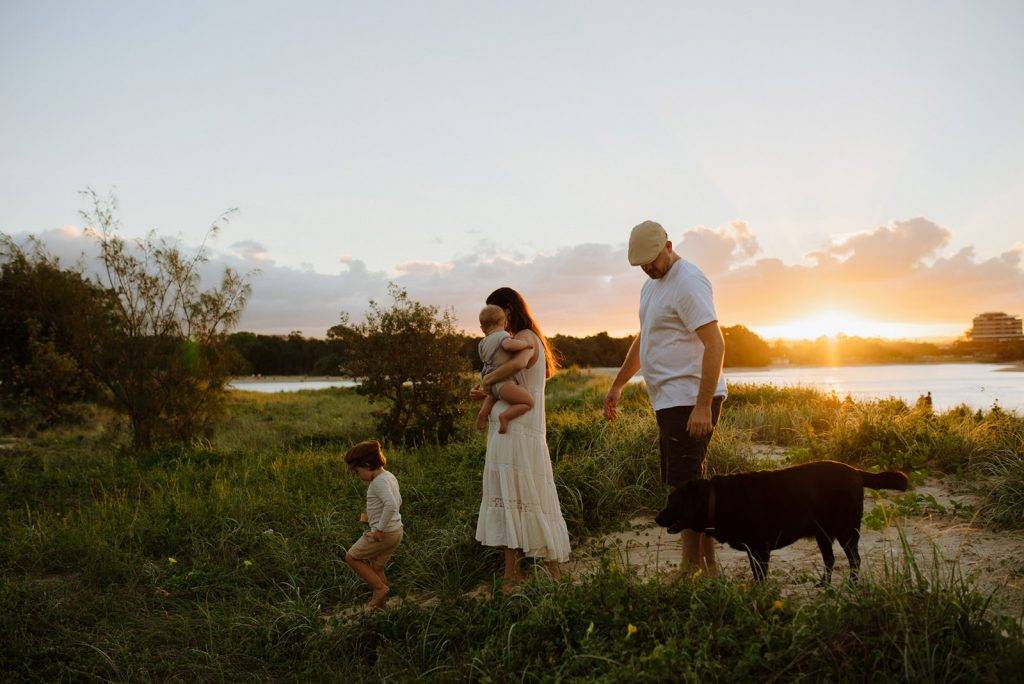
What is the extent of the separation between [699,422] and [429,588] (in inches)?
93.7

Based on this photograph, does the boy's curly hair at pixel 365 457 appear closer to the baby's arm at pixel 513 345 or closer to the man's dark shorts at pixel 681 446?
the baby's arm at pixel 513 345

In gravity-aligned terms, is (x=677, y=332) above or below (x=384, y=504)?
above

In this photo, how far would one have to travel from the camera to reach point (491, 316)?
14.2 feet

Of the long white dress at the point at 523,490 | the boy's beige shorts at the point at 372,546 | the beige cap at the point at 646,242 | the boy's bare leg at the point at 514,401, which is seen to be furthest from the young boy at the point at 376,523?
the beige cap at the point at 646,242

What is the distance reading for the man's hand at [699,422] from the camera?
3.47 meters

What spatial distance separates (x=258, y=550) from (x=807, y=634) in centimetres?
469

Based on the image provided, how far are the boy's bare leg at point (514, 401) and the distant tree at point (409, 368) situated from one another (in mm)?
8012

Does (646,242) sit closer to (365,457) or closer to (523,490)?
(523,490)

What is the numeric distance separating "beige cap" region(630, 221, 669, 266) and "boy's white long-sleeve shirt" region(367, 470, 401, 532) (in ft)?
7.07

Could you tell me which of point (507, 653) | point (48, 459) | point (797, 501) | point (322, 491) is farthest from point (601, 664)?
point (48, 459)

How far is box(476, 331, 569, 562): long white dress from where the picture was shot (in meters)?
4.31

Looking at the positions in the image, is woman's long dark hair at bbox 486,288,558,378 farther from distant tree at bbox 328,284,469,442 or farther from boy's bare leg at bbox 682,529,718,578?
distant tree at bbox 328,284,469,442

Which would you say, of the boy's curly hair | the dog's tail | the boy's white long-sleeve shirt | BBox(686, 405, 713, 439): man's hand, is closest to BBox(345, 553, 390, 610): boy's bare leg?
the boy's white long-sleeve shirt

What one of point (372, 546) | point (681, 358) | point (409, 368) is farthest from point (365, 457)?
point (409, 368)
